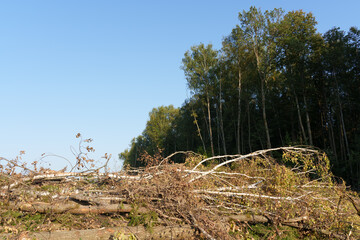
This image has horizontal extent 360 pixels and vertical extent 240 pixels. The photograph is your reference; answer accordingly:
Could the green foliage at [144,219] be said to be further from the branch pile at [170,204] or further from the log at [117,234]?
the log at [117,234]

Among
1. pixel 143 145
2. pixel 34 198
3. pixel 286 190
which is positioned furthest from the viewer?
pixel 143 145

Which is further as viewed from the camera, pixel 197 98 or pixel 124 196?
pixel 197 98

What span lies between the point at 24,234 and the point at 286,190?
575 cm

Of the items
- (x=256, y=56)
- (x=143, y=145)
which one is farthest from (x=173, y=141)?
(x=256, y=56)

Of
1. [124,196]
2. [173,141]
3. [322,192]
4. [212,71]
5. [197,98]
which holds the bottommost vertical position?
[322,192]

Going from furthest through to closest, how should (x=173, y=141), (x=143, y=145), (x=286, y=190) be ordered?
1. (x=143, y=145)
2. (x=173, y=141)
3. (x=286, y=190)

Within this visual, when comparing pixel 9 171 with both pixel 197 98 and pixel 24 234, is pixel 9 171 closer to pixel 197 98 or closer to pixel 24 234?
pixel 24 234

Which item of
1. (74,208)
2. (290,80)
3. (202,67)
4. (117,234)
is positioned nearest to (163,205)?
(117,234)

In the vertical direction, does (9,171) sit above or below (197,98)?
below

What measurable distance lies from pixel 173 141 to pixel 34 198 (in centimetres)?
4256

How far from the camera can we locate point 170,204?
5887mm

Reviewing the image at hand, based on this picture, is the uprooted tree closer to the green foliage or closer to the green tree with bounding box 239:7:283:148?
the green foliage

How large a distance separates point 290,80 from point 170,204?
19258 millimetres

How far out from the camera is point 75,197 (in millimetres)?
6289
